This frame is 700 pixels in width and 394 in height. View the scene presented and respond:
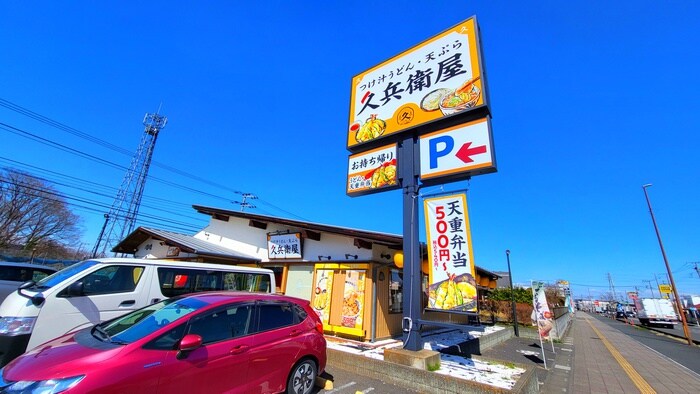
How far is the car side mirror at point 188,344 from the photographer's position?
3.17 metres

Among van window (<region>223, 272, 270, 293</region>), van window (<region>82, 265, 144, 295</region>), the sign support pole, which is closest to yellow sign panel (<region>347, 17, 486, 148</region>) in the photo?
the sign support pole

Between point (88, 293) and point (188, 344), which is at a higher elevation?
point (88, 293)

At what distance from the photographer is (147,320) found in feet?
12.0

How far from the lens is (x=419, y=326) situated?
639 cm

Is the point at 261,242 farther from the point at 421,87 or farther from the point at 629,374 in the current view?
the point at 629,374

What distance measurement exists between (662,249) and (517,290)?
11.0 metres

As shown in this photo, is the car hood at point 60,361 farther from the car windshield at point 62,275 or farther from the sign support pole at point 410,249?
the sign support pole at point 410,249

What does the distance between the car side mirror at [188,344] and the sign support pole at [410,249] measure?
14.6 ft

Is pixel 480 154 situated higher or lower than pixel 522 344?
higher

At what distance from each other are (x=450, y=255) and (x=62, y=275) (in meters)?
7.89

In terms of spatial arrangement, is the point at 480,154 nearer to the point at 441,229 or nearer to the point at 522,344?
the point at 441,229

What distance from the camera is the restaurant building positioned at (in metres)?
9.53

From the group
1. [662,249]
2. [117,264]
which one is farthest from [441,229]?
[662,249]

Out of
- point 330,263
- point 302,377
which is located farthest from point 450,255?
point 330,263
